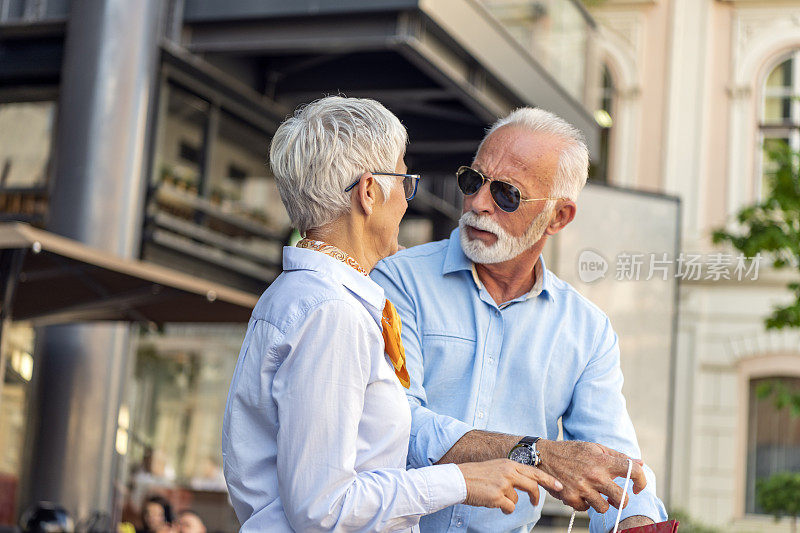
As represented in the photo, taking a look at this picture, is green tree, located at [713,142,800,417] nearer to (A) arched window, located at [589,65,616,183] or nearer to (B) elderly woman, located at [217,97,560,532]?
(B) elderly woman, located at [217,97,560,532]

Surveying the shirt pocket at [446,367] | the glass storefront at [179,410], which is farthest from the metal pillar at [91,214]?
the shirt pocket at [446,367]

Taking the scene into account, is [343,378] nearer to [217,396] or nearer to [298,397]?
[298,397]

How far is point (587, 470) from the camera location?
2098mm

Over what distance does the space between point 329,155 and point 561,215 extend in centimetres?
91

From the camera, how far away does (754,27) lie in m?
17.4

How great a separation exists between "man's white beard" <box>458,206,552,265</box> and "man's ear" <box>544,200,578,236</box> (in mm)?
58

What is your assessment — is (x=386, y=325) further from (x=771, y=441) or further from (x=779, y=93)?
(x=779, y=93)

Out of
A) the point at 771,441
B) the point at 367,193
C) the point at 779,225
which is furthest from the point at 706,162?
the point at 367,193

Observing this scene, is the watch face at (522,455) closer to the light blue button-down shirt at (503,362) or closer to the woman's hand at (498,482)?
the woman's hand at (498,482)

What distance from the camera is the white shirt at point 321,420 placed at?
183cm

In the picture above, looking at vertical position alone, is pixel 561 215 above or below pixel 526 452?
above

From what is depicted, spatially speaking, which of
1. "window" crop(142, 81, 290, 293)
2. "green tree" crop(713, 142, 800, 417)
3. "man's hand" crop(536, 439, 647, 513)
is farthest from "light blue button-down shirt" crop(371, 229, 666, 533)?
"window" crop(142, 81, 290, 293)

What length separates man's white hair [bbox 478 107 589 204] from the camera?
268 centimetres

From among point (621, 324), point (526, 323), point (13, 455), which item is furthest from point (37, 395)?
point (526, 323)
